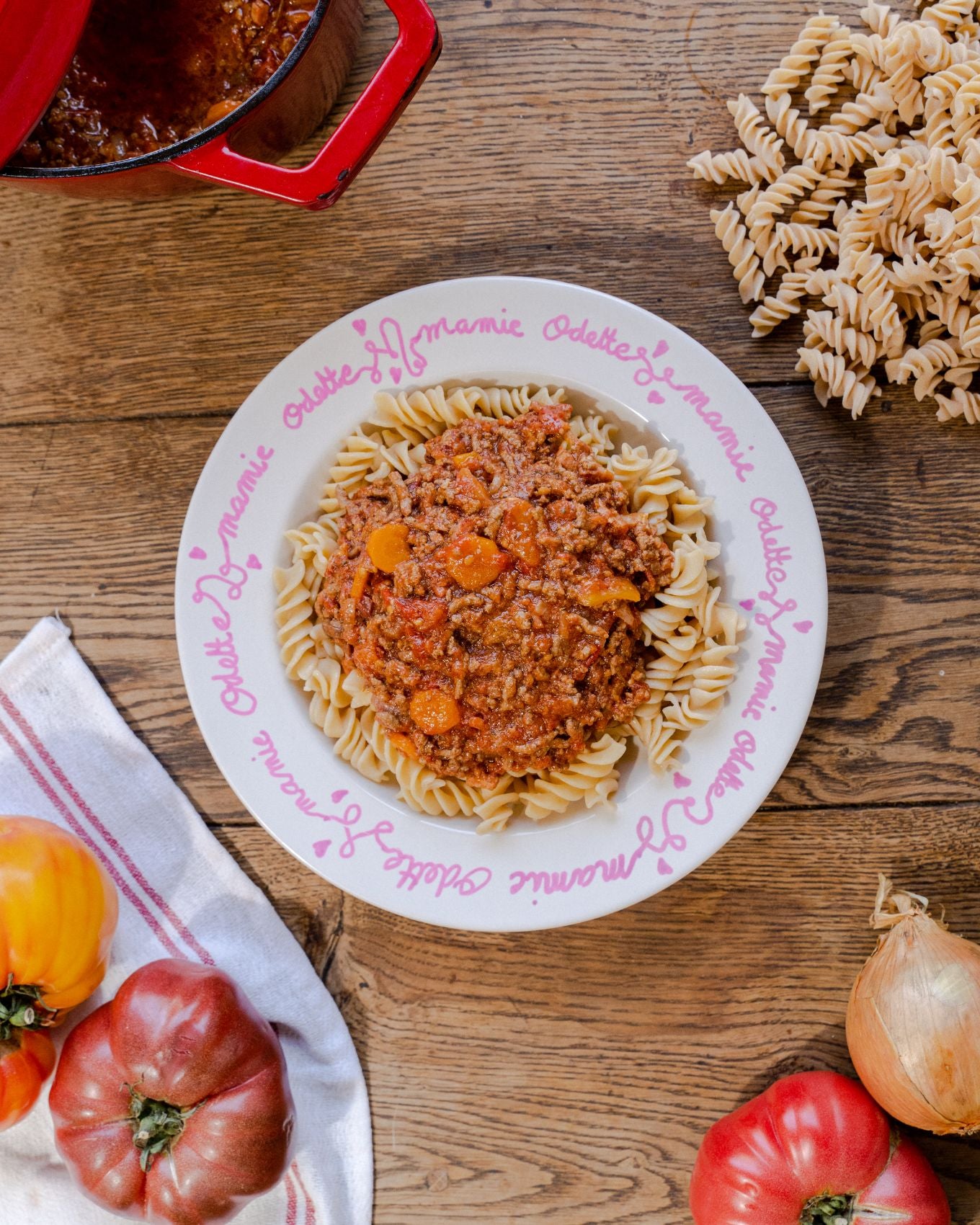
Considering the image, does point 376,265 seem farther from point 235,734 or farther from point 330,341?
point 235,734

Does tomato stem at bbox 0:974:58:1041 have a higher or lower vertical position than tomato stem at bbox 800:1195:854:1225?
higher

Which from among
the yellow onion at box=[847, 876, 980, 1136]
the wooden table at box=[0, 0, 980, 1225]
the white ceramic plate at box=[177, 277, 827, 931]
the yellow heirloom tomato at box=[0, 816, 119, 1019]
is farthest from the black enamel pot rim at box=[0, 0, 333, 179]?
the yellow onion at box=[847, 876, 980, 1136]

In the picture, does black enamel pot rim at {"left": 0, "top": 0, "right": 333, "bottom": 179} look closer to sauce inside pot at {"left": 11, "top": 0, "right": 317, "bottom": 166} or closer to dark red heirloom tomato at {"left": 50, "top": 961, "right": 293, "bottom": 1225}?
sauce inside pot at {"left": 11, "top": 0, "right": 317, "bottom": 166}

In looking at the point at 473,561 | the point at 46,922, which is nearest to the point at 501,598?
the point at 473,561

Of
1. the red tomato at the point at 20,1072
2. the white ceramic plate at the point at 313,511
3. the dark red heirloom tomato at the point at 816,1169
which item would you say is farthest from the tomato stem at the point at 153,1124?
the dark red heirloom tomato at the point at 816,1169

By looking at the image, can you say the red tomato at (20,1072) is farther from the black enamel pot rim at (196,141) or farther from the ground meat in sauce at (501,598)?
the black enamel pot rim at (196,141)

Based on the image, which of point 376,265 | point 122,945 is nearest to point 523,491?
point 376,265

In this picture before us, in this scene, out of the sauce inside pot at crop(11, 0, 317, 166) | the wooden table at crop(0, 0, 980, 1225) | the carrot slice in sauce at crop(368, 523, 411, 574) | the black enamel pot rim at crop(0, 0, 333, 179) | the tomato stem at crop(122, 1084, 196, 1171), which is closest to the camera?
the black enamel pot rim at crop(0, 0, 333, 179)
